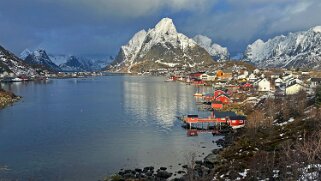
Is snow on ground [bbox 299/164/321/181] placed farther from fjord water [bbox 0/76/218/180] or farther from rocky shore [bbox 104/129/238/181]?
fjord water [bbox 0/76/218/180]

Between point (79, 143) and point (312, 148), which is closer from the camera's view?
→ point (312, 148)

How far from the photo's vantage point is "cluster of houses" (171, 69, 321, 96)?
86238mm

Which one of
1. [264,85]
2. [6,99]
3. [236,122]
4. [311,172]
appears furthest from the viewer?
[264,85]

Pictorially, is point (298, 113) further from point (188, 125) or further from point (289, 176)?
point (289, 176)

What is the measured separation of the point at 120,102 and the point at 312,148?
70462 mm

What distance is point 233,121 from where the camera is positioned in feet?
193

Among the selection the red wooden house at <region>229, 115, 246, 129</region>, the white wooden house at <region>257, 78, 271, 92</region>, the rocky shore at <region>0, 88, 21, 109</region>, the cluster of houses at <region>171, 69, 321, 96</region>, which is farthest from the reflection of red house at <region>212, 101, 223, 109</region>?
the rocky shore at <region>0, 88, 21, 109</region>

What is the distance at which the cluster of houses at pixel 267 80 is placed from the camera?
8624cm

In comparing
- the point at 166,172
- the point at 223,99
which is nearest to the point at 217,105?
the point at 223,99

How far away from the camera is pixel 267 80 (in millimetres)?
113688

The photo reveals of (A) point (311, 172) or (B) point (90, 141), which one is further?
(B) point (90, 141)

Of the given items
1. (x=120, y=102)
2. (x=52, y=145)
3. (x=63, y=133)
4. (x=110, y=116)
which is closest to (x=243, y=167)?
(x=52, y=145)

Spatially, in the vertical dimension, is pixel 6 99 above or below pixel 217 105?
above

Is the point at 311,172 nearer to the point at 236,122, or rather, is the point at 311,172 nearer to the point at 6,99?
the point at 236,122
